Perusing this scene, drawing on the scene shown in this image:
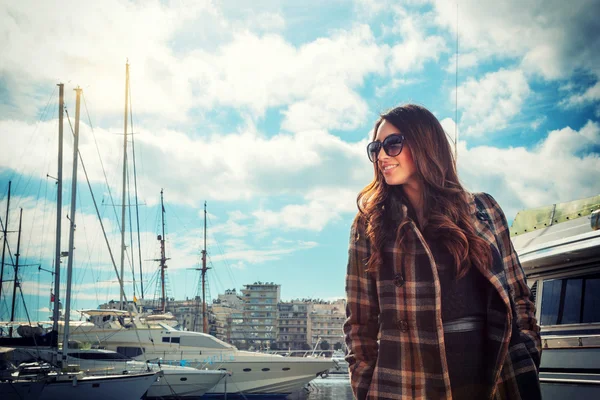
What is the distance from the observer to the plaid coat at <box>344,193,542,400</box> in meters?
1.68

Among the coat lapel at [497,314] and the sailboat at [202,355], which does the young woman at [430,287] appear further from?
the sailboat at [202,355]

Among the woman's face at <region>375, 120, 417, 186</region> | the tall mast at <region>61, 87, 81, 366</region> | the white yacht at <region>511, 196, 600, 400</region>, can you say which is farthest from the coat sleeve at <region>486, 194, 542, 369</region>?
the tall mast at <region>61, 87, 81, 366</region>

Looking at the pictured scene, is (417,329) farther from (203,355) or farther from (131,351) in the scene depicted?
(131,351)

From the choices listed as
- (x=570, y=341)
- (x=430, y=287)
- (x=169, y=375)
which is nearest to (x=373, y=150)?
(x=430, y=287)

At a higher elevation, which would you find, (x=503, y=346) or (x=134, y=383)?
(x=503, y=346)

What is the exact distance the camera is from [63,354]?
16.6 meters

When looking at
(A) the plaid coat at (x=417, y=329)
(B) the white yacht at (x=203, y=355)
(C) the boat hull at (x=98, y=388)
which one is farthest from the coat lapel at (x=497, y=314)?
(B) the white yacht at (x=203, y=355)

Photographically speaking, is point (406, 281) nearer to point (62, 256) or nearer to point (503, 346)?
point (503, 346)

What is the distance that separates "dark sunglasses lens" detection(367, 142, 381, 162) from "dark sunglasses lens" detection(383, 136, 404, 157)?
0.04 meters

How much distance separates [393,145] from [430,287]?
499 millimetres

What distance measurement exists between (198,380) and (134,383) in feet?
18.9

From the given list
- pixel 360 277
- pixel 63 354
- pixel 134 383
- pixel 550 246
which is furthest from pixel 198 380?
pixel 360 277

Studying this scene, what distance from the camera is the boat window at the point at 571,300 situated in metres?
3.34

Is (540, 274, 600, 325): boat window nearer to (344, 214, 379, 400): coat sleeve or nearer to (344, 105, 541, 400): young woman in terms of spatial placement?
(344, 105, 541, 400): young woman
